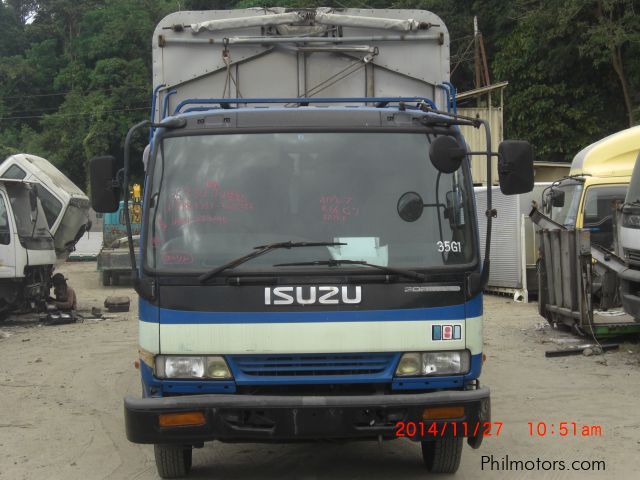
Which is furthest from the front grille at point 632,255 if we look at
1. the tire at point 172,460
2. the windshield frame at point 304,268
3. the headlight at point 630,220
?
the tire at point 172,460

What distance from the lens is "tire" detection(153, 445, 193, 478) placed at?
210 inches

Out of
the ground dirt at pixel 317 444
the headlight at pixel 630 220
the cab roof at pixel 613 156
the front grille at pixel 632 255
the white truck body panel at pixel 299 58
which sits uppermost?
the white truck body panel at pixel 299 58

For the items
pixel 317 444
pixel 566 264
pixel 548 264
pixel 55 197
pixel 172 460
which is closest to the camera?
pixel 172 460

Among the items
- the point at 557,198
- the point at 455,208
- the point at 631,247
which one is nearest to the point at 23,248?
the point at 557,198

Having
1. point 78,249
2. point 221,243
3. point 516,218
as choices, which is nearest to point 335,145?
point 221,243

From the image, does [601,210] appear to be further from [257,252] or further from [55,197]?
[55,197]

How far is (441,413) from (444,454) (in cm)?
81

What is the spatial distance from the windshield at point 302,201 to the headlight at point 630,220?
4.59 metres

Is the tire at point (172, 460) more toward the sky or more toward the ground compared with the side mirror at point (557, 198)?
more toward the ground

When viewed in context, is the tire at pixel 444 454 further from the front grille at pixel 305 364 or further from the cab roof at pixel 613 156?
the cab roof at pixel 613 156

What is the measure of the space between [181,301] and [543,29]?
22.1 metres

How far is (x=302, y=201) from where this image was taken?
5027 millimetres

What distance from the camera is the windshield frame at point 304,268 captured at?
15.8ft

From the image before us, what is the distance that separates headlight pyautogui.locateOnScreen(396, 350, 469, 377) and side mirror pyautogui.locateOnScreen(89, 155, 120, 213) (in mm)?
2121
